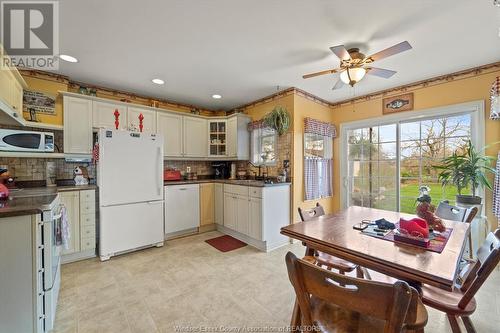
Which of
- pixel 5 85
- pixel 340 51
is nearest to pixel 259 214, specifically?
pixel 340 51

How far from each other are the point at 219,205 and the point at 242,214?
2.17ft

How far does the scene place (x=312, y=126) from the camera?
3479 mm

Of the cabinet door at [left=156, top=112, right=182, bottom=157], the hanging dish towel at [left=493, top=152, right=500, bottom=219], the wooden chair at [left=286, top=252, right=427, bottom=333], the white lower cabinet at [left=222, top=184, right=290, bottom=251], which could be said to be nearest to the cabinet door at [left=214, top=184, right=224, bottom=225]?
the white lower cabinet at [left=222, top=184, right=290, bottom=251]

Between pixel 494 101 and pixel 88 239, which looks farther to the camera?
pixel 88 239

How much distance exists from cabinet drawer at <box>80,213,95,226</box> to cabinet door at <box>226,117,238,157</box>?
2.32m

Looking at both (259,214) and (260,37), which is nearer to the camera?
(260,37)

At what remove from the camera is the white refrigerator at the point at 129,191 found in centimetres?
267

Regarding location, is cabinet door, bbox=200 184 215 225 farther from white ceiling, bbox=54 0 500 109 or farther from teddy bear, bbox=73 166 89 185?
white ceiling, bbox=54 0 500 109

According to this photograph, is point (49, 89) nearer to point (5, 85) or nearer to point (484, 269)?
point (5, 85)

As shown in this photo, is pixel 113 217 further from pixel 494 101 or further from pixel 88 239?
pixel 494 101

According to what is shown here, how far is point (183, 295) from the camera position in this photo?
6.43 feet

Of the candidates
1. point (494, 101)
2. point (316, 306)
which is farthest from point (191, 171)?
point (494, 101)

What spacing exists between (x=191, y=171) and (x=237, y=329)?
123 inches

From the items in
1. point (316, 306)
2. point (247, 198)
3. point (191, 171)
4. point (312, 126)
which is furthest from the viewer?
point (191, 171)
